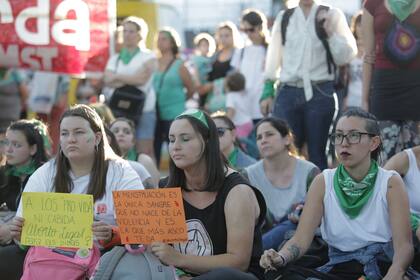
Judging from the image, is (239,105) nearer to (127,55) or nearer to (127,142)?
(127,55)

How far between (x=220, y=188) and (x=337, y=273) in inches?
29.4

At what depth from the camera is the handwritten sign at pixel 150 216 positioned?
4508 millimetres

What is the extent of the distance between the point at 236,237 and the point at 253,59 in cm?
428

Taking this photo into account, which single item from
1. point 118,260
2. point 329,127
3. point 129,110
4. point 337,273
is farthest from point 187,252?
point 129,110

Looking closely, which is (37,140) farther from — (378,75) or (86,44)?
(378,75)

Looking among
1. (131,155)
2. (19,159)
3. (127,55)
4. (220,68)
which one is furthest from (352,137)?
(220,68)

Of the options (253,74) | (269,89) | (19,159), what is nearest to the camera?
(19,159)

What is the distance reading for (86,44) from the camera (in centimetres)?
695

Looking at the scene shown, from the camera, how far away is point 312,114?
6637mm

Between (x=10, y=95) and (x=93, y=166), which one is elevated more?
(x=10, y=95)

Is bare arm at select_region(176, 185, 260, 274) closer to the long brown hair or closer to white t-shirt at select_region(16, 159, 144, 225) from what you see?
white t-shirt at select_region(16, 159, 144, 225)

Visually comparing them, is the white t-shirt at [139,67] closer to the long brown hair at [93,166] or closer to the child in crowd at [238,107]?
the child in crowd at [238,107]

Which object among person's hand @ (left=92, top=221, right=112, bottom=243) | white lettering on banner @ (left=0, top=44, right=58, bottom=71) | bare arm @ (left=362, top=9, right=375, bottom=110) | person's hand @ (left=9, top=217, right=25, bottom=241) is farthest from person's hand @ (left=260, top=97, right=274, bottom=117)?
person's hand @ (left=9, top=217, right=25, bottom=241)

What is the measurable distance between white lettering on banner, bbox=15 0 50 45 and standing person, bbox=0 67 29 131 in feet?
6.57
